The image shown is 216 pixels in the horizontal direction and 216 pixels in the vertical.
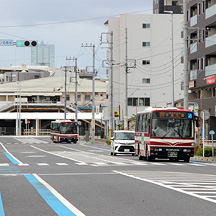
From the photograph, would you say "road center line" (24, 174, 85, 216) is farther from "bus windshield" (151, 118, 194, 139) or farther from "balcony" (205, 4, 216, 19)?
"balcony" (205, 4, 216, 19)

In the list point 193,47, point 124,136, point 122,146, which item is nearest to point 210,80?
point 193,47

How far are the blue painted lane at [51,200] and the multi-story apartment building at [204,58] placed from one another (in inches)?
1535

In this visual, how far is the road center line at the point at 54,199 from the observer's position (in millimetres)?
10445

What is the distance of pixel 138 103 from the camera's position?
92375 mm

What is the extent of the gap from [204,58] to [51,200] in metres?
47.7

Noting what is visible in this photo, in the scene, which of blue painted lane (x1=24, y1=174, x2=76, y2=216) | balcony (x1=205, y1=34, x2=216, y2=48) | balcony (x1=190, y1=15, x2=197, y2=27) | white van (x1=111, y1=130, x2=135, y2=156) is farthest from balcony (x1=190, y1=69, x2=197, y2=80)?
blue painted lane (x1=24, y1=174, x2=76, y2=216)

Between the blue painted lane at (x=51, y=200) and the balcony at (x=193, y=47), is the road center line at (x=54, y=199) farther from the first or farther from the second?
A: the balcony at (x=193, y=47)

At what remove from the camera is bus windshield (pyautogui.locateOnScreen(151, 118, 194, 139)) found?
29.7 meters

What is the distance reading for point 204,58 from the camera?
58.1 meters

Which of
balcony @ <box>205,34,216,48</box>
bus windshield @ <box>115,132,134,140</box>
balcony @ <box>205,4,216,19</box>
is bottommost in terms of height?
bus windshield @ <box>115,132,134,140</box>

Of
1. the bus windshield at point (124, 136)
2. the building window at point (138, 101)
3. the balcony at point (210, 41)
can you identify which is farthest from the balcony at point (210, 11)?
the building window at point (138, 101)

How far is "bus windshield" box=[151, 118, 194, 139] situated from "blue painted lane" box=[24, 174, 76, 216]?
504 inches

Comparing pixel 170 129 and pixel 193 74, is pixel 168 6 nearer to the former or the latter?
pixel 193 74

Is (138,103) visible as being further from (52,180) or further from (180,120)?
(52,180)
